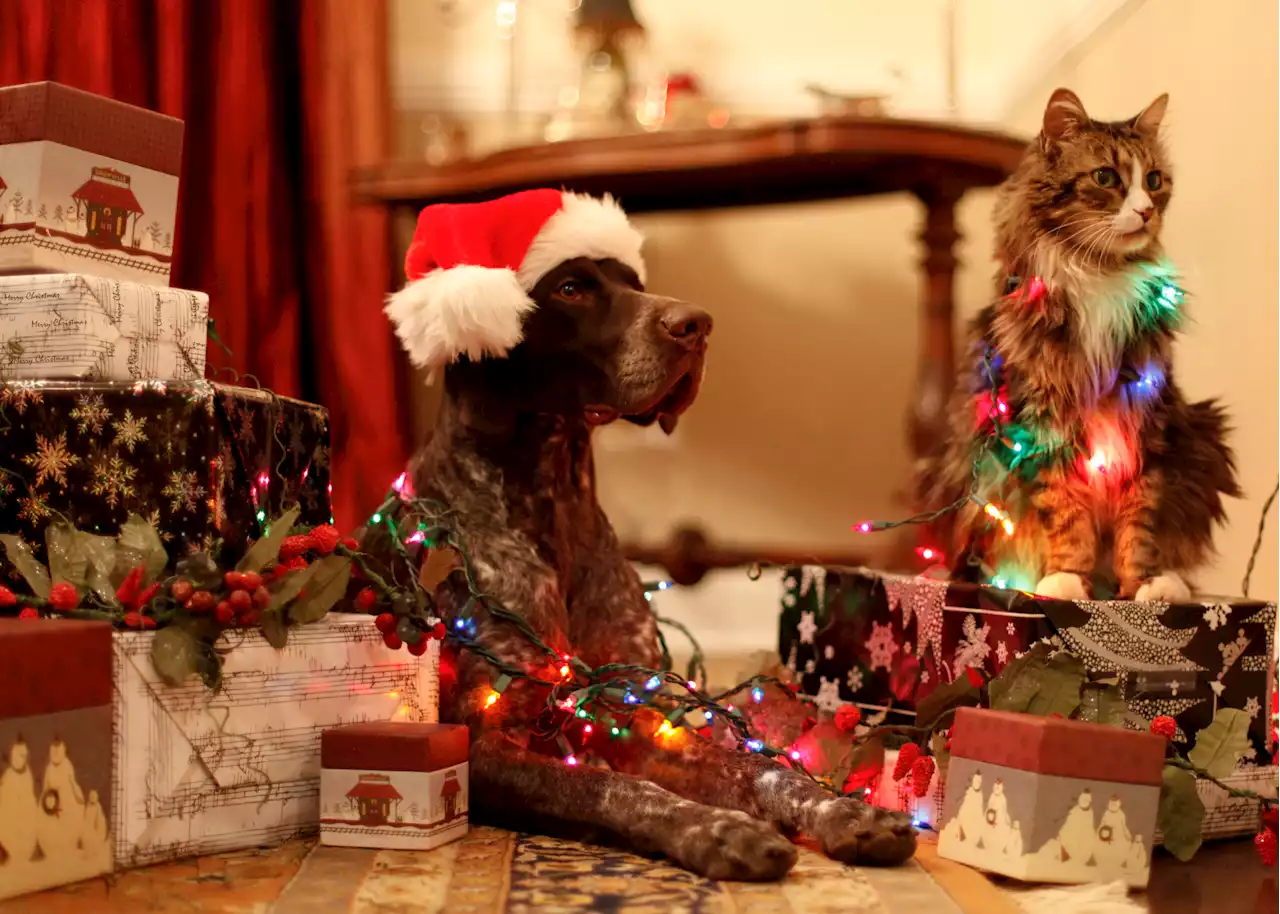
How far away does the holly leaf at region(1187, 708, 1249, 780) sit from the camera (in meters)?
1.33

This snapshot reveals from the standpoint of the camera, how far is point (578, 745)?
4.98 feet

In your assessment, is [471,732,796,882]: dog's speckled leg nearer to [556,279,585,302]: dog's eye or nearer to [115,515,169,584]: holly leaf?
[115,515,169,584]: holly leaf

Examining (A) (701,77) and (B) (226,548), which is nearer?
(B) (226,548)

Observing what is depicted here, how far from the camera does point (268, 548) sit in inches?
51.4

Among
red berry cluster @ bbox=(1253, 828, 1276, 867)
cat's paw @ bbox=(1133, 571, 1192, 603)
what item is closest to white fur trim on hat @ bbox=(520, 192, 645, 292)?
cat's paw @ bbox=(1133, 571, 1192, 603)

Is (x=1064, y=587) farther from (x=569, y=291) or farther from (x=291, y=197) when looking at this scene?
(x=291, y=197)

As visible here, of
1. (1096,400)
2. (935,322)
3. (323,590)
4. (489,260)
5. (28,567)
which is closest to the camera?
(28,567)

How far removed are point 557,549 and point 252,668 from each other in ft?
1.45

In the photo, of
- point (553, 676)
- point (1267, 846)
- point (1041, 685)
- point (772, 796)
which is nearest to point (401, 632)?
point (553, 676)

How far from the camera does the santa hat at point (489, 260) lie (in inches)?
58.2

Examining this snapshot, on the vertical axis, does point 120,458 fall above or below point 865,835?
above

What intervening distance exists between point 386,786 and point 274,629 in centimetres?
20

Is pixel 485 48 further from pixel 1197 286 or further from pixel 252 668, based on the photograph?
pixel 252 668

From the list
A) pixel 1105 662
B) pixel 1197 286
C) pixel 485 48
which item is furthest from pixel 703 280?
pixel 1105 662
